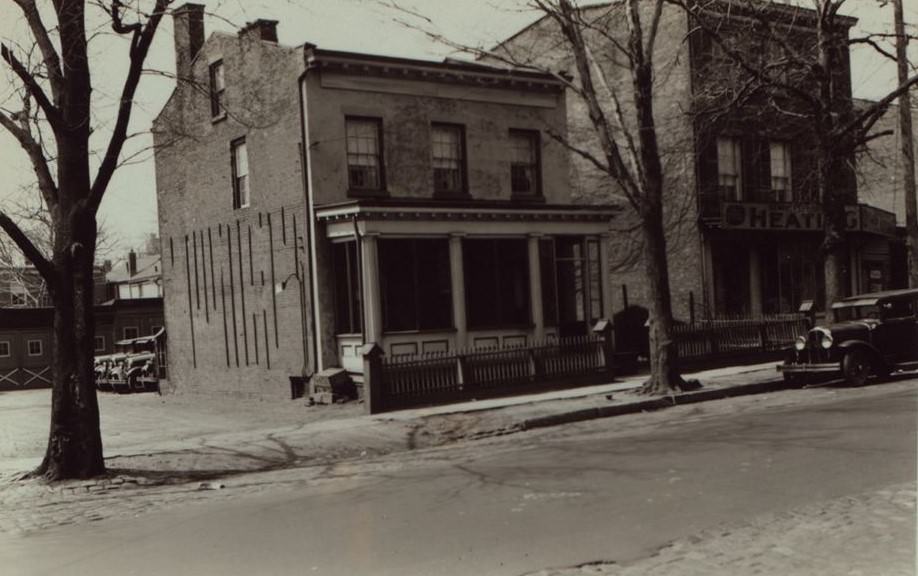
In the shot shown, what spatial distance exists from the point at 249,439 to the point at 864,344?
12126 millimetres

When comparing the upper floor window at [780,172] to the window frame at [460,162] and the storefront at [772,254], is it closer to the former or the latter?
the storefront at [772,254]

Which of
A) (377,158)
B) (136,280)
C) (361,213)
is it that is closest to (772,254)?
(377,158)

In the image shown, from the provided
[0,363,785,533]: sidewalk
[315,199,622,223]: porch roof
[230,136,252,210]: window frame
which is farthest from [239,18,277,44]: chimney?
[0,363,785,533]: sidewalk

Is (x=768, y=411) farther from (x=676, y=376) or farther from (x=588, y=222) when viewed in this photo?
(x=588, y=222)

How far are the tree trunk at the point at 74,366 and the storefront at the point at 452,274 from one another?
8041 millimetres

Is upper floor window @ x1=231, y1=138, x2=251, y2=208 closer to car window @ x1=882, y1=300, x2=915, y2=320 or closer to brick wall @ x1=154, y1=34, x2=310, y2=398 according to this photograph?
brick wall @ x1=154, y1=34, x2=310, y2=398

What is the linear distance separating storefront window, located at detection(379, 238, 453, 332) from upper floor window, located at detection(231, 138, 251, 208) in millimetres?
4803

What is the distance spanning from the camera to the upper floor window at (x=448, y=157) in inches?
900

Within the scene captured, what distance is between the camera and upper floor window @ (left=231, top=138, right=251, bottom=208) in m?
23.5

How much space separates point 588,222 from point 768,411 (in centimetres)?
987

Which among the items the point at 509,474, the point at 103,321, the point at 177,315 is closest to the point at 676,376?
the point at 509,474

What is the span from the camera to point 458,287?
2019 centimetres

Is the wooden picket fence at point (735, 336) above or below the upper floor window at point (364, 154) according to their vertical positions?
below

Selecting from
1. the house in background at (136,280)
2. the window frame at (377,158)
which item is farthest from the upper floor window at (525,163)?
the house in background at (136,280)
